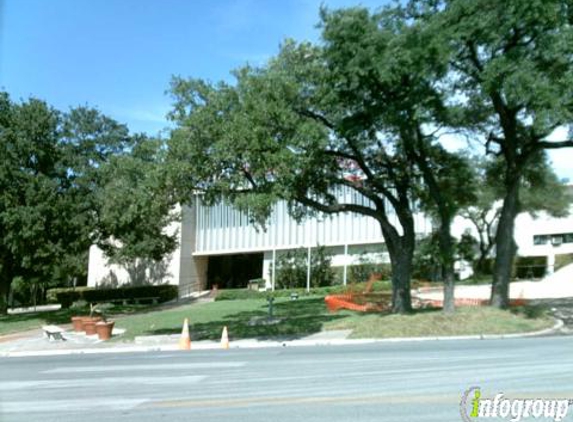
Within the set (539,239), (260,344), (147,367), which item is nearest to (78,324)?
(260,344)

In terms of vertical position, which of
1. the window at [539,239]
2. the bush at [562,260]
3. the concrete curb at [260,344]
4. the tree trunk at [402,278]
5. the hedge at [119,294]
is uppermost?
the window at [539,239]

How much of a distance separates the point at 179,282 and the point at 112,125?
2176 centimetres

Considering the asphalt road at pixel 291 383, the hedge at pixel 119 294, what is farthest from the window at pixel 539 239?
the asphalt road at pixel 291 383

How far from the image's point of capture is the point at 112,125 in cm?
3641

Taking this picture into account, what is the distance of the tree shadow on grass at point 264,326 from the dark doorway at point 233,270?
31.5 m

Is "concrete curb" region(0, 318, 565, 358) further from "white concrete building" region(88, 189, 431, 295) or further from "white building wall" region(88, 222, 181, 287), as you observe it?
"white building wall" region(88, 222, 181, 287)

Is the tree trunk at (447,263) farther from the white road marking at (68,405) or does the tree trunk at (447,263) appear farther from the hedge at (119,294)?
the hedge at (119,294)

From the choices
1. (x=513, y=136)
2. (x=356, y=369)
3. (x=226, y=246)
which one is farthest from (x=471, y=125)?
(x=226, y=246)

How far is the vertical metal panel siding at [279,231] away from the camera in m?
52.8

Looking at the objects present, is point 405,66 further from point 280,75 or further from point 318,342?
point 318,342

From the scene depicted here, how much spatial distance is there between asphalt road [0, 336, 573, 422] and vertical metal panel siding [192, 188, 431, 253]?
36879mm

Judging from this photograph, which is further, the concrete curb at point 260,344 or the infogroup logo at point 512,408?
the concrete curb at point 260,344

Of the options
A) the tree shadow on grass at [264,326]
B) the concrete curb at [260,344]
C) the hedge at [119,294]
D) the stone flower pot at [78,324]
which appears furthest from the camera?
the hedge at [119,294]

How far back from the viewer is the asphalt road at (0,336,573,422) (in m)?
7.94
